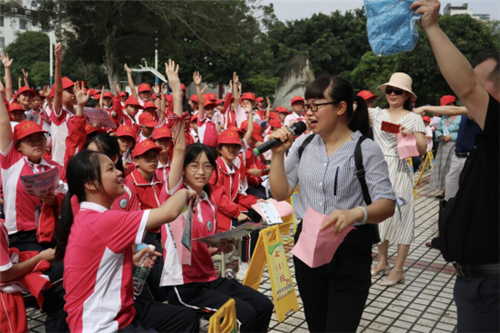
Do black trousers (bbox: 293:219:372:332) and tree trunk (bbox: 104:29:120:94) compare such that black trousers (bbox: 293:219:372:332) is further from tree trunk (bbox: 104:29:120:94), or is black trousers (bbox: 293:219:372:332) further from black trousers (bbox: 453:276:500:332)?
tree trunk (bbox: 104:29:120:94)

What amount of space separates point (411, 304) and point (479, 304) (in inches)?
109

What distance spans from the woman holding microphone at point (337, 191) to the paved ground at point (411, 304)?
1.65 meters

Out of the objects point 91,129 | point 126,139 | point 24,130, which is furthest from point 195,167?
point 126,139

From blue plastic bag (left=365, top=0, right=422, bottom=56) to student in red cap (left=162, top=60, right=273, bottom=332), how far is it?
169 centimetres

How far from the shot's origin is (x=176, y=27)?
22578 millimetres

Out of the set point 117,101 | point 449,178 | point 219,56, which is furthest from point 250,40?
point 449,178

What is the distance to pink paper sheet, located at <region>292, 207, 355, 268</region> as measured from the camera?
2318 millimetres

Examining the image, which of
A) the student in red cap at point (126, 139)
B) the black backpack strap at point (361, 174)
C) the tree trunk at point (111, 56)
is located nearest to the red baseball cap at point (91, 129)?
the student in red cap at point (126, 139)

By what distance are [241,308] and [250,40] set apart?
23960mm

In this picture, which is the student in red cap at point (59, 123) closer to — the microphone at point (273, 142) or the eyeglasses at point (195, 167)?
the eyeglasses at point (195, 167)

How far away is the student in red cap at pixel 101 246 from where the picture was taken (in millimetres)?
2539

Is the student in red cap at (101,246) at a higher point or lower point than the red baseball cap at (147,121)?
lower

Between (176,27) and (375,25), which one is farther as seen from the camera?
(176,27)

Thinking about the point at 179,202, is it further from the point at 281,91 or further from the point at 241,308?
the point at 281,91
